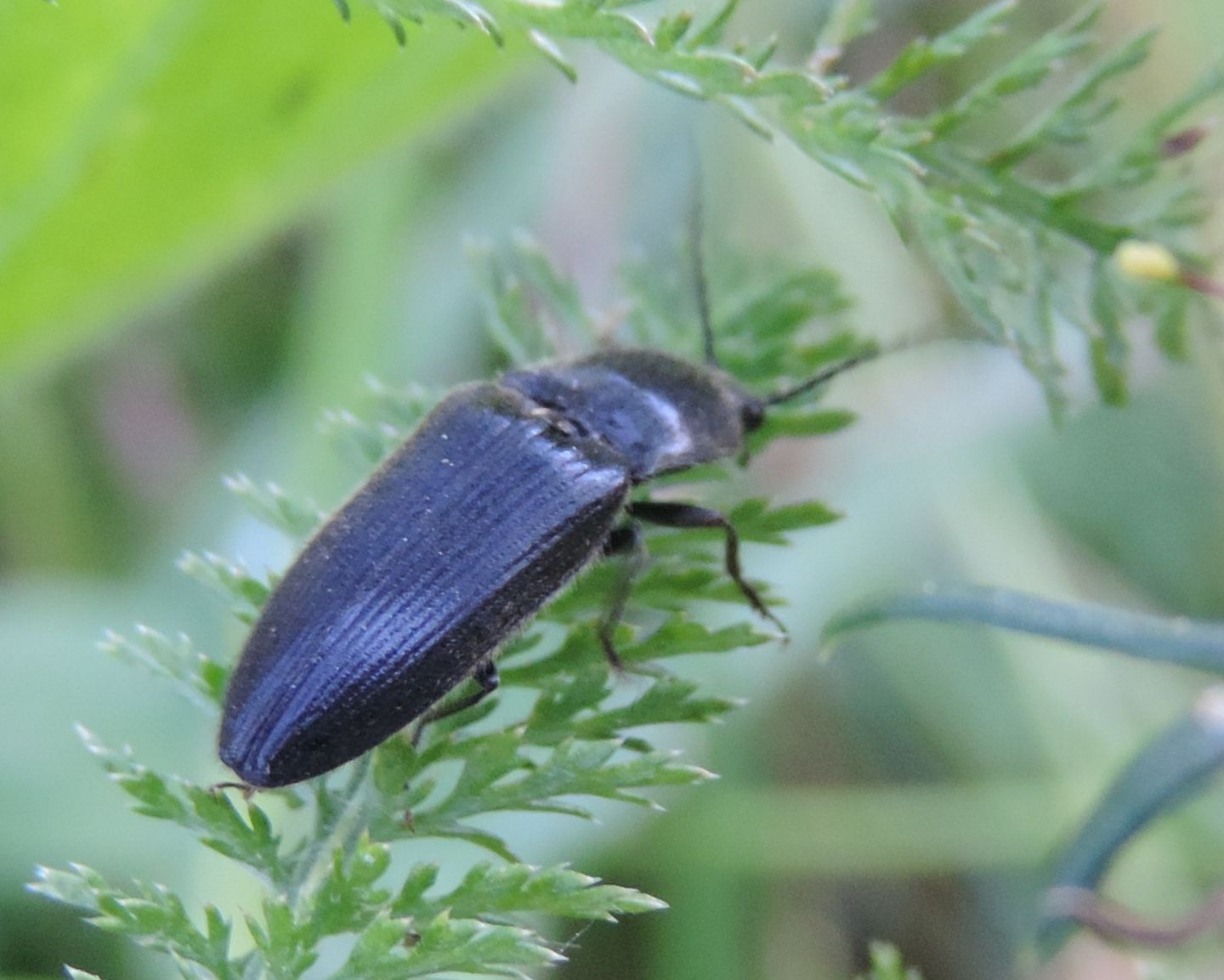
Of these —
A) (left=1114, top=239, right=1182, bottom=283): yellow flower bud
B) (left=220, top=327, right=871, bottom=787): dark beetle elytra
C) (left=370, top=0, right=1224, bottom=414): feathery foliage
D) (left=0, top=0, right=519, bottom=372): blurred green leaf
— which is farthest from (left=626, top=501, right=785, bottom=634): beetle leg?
(left=0, top=0, right=519, bottom=372): blurred green leaf

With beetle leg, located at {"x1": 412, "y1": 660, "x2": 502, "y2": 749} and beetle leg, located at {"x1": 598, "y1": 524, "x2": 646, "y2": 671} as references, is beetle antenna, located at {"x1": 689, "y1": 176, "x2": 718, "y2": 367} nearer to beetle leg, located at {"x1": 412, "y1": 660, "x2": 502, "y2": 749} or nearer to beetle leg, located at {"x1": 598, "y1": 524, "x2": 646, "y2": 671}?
beetle leg, located at {"x1": 598, "y1": 524, "x2": 646, "y2": 671}

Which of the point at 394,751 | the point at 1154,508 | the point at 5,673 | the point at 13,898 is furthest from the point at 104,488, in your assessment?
the point at 1154,508

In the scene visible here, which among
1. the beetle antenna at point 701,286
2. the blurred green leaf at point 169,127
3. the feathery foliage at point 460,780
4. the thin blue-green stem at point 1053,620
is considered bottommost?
the thin blue-green stem at point 1053,620

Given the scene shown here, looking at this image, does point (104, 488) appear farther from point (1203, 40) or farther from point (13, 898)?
point (1203, 40)

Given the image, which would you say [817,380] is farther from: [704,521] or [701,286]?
[704,521]

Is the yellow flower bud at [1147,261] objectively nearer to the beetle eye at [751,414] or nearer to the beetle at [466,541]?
the beetle at [466,541]

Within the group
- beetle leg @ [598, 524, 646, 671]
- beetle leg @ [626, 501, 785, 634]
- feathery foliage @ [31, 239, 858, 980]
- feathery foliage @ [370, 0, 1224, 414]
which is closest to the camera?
feathery foliage @ [31, 239, 858, 980]

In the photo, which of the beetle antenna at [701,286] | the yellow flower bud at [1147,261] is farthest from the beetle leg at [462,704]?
the yellow flower bud at [1147,261]
